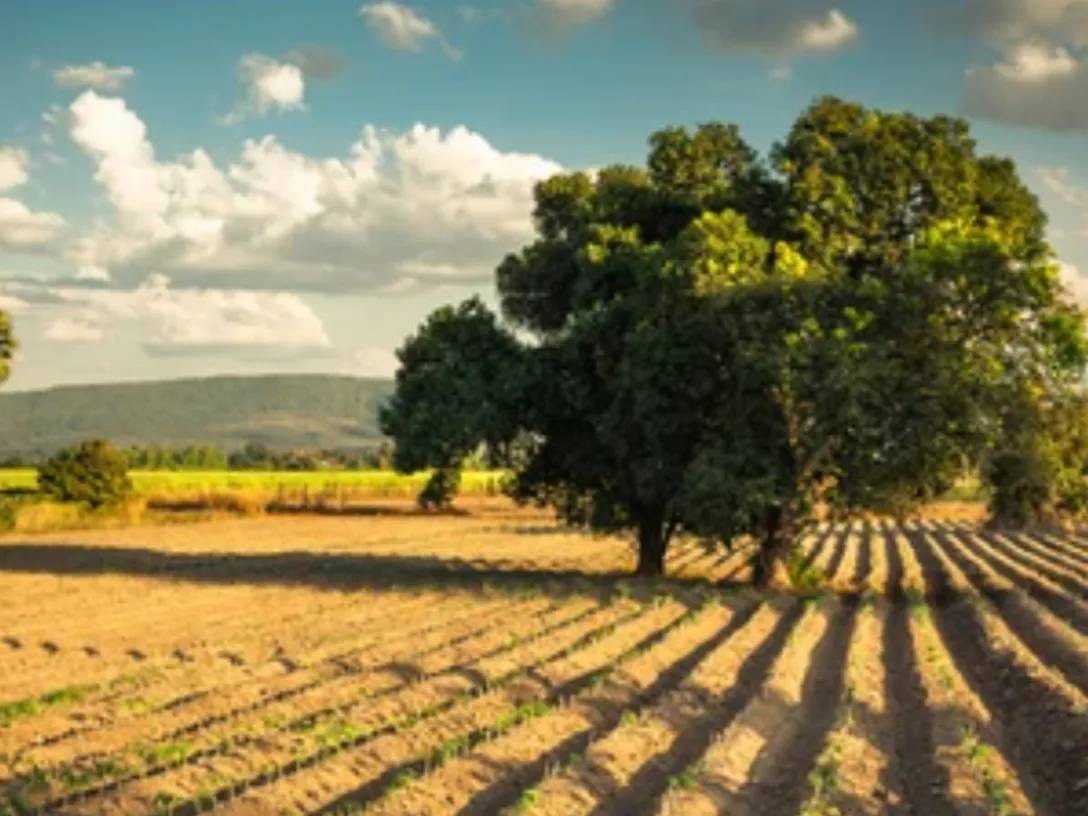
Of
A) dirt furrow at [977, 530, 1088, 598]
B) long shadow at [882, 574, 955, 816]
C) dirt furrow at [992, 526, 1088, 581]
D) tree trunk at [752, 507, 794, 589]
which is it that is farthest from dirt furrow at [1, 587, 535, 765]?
dirt furrow at [992, 526, 1088, 581]

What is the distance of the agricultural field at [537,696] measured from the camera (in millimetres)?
12484

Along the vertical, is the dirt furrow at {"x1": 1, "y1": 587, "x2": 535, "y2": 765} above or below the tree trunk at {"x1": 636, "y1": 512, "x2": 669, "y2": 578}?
below

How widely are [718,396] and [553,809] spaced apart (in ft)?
61.9

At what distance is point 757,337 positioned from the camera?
90.8ft

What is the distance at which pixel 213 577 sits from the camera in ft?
117

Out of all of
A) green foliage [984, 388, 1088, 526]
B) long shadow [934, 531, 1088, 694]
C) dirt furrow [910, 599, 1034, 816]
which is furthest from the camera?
green foliage [984, 388, 1088, 526]

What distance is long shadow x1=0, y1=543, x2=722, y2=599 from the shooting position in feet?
107

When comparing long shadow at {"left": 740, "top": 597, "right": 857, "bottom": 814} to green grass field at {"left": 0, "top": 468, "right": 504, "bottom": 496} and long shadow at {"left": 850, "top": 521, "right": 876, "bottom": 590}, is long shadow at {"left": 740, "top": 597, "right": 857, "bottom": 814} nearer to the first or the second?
long shadow at {"left": 850, "top": 521, "right": 876, "bottom": 590}

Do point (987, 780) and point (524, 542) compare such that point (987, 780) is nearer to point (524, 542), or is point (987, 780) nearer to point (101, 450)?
point (524, 542)

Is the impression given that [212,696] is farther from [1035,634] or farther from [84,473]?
[84,473]

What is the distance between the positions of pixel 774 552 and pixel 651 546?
4.39 metres

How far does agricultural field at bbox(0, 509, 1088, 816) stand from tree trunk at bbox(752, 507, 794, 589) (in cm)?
101

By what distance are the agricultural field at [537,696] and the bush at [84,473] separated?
24.8 meters

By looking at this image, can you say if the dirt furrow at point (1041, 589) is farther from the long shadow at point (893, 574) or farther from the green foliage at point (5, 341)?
the green foliage at point (5, 341)
